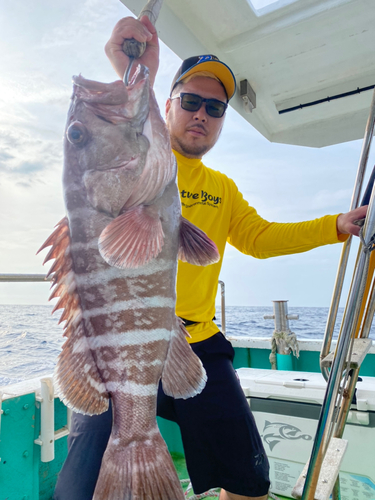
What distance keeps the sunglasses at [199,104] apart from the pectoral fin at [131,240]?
1092mm

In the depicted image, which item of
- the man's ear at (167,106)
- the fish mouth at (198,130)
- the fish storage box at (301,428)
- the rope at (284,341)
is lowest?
the fish storage box at (301,428)

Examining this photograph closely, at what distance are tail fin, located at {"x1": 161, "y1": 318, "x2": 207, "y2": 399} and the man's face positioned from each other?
1227 mm

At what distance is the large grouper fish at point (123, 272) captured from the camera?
112cm

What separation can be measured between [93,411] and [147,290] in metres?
0.44

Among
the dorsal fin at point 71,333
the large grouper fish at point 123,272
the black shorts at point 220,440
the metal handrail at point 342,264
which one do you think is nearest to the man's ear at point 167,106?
the large grouper fish at point 123,272

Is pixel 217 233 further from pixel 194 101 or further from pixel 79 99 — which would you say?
pixel 79 99

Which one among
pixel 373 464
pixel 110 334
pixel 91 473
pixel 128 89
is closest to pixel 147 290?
pixel 110 334

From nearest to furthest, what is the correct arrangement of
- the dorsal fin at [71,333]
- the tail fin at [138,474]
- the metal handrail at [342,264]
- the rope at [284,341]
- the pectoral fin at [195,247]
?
1. the tail fin at [138,474]
2. the dorsal fin at [71,333]
3. the pectoral fin at [195,247]
4. the metal handrail at [342,264]
5. the rope at [284,341]

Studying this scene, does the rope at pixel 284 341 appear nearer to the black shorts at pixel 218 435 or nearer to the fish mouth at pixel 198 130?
the black shorts at pixel 218 435

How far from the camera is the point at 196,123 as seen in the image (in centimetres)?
201

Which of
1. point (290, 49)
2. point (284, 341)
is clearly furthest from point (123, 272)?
point (284, 341)

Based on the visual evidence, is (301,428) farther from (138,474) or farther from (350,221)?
(138,474)

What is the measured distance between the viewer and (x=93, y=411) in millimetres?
1138

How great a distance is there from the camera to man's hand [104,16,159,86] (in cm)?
135
